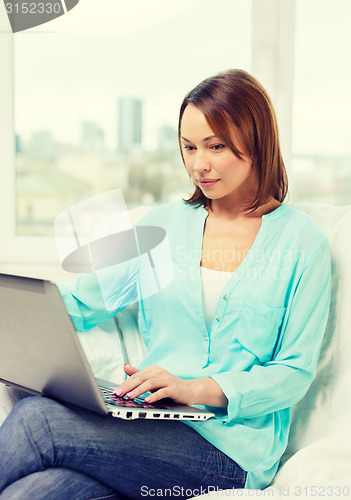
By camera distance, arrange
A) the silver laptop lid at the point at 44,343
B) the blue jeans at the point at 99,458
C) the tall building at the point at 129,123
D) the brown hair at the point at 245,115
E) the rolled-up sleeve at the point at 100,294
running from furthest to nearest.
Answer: the tall building at the point at 129,123, the rolled-up sleeve at the point at 100,294, the brown hair at the point at 245,115, the blue jeans at the point at 99,458, the silver laptop lid at the point at 44,343

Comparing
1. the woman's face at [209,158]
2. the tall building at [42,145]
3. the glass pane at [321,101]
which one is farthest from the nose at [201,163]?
the tall building at [42,145]

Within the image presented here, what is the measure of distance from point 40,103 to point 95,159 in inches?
11.2

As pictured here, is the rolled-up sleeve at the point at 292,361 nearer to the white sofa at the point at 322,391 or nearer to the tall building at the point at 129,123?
the white sofa at the point at 322,391

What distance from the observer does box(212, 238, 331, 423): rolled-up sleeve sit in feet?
3.58

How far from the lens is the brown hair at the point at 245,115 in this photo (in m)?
1.20

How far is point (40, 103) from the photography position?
83.7 inches

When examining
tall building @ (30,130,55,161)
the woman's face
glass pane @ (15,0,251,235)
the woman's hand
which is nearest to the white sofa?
the woman's hand

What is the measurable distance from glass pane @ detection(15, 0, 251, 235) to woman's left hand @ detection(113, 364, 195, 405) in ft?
3.95

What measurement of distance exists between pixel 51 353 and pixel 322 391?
647 millimetres

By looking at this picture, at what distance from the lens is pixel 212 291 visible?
125 cm

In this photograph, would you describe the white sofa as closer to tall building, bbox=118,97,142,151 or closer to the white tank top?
the white tank top

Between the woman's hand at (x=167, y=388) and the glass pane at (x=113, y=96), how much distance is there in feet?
3.84

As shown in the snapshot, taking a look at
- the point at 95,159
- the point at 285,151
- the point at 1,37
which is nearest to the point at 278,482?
the point at 285,151

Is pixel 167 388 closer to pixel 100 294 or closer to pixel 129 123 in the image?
pixel 100 294
